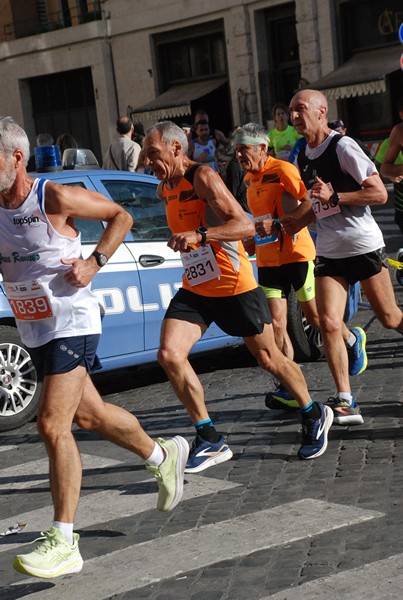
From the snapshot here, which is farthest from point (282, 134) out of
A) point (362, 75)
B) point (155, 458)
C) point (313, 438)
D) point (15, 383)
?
point (155, 458)

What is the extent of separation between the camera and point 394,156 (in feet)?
27.8

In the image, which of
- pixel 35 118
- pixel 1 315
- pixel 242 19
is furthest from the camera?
pixel 35 118

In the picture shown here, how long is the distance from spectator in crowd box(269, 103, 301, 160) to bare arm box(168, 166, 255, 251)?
12210 mm

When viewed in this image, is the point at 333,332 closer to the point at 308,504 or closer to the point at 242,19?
the point at 308,504

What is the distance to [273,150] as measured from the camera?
63.8 feet

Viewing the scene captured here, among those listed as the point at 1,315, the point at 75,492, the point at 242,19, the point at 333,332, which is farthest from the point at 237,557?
the point at 242,19

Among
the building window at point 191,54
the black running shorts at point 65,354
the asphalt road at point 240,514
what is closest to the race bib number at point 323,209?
the asphalt road at point 240,514

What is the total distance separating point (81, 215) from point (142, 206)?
3.90m

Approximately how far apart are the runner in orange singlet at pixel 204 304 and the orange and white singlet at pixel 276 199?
3.32 feet

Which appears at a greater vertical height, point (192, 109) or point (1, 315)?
point (1, 315)

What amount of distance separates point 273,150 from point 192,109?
1294 cm

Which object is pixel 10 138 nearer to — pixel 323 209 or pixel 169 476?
pixel 169 476

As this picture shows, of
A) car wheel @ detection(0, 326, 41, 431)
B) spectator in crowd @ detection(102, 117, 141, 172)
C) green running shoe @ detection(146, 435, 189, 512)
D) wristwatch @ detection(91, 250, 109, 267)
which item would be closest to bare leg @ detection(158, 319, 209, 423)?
green running shoe @ detection(146, 435, 189, 512)

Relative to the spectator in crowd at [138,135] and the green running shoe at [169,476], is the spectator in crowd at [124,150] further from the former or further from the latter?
the green running shoe at [169,476]
